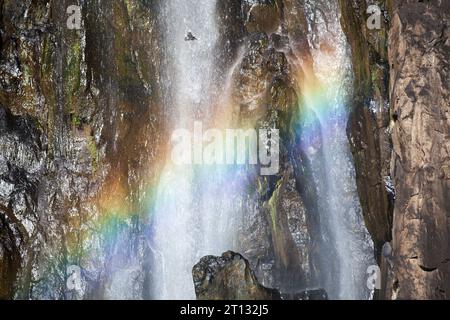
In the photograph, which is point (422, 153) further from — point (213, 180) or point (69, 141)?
point (69, 141)

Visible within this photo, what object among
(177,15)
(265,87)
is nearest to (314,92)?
(265,87)

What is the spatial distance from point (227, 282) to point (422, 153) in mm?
3619

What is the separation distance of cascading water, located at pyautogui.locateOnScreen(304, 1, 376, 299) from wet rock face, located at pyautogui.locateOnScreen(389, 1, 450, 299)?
3234mm

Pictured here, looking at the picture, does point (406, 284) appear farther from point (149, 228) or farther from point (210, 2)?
point (210, 2)

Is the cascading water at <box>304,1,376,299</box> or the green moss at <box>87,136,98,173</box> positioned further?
the cascading water at <box>304,1,376,299</box>

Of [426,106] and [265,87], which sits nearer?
[426,106]

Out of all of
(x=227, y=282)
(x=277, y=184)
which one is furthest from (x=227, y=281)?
(x=277, y=184)

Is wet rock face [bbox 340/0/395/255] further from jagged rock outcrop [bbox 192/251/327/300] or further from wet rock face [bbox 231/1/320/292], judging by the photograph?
jagged rock outcrop [bbox 192/251/327/300]

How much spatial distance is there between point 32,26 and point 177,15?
3.10 meters

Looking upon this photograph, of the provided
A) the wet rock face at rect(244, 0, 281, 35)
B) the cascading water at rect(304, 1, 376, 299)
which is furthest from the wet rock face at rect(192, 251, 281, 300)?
the wet rock face at rect(244, 0, 281, 35)

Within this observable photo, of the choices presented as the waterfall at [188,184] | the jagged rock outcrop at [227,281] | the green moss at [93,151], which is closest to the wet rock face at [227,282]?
the jagged rock outcrop at [227,281]

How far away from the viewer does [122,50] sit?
13336 mm

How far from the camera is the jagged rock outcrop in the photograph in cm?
988
